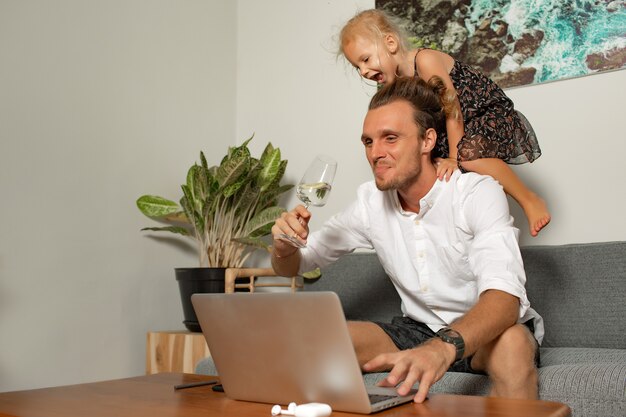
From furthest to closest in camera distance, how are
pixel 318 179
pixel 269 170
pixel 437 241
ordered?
pixel 269 170 → pixel 437 241 → pixel 318 179

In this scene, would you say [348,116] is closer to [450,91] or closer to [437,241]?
[450,91]

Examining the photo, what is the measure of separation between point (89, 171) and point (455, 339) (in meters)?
1.94

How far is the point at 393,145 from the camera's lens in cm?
197

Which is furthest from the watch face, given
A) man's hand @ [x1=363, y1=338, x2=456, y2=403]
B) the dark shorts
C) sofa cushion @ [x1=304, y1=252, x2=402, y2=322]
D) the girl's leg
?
sofa cushion @ [x1=304, y1=252, x2=402, y2=322]

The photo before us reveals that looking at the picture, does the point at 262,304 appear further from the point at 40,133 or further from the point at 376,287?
the point at 40,133

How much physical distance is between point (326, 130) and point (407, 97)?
4.10 feet

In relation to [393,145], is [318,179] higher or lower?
lower

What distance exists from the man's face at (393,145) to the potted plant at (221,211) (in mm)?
918

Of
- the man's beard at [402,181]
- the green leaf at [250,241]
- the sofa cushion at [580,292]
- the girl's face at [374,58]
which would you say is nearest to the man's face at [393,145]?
the man's beard at [402,181]

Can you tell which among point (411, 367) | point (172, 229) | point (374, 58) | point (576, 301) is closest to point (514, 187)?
point (576, 301)

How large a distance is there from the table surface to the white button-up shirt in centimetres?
55

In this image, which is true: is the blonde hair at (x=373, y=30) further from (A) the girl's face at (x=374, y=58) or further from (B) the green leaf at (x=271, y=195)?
(B) the green leaf at (x=271, y=195)

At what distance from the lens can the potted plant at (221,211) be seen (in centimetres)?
281

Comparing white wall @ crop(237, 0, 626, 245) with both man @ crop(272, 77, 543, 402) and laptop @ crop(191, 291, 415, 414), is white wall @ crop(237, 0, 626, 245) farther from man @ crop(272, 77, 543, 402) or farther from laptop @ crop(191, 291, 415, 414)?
laptop @ crop(191, 291, 415, 414)
